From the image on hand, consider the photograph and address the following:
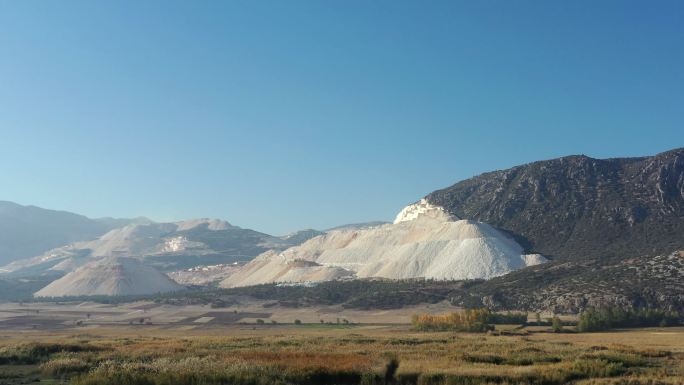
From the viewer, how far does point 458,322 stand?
325 ft

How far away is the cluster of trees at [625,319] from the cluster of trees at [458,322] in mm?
14355

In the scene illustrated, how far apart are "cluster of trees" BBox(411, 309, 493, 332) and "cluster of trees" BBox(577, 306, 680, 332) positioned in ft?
47.1

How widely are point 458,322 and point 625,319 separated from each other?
28217 mm

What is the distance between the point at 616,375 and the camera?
33.9 m

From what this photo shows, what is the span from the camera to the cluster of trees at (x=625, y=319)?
97.8 metres

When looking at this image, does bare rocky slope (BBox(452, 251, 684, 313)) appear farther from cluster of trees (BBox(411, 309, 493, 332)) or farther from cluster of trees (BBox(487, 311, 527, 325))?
cluster of trees (BBox(411, 309, 493, 332))

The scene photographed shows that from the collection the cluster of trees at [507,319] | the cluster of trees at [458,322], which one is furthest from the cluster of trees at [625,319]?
the cluster of trees at [458,322]

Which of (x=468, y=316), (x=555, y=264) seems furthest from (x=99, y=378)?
(x=555, y=264)

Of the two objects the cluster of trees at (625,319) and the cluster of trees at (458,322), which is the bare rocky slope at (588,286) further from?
the cluster of trees at (458,322)

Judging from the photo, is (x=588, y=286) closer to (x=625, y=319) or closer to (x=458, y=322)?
(x=625, y=319)

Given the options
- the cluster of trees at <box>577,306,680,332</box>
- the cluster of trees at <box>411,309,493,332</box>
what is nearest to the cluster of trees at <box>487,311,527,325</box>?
the cluster of trees at <box>411,309,493,332</box>

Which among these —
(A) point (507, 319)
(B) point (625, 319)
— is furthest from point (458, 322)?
(B) point (625, 319)

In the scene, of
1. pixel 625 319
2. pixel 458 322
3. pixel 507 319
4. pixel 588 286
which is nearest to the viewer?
pixel 458 322

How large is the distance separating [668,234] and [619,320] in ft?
328
